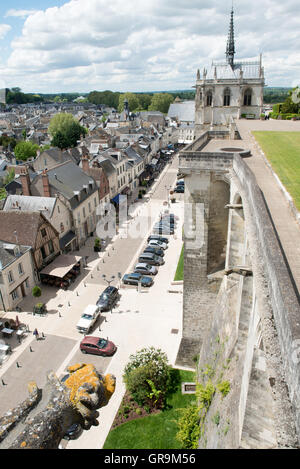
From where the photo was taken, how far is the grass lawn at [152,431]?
1504 centimetres

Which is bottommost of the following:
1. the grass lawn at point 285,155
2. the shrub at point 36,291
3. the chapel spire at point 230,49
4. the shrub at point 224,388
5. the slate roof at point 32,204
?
the shrub at point 36,291

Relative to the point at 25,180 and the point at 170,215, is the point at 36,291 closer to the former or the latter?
the point at 25,180

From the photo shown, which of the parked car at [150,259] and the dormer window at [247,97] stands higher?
the dormer window at [247,97]

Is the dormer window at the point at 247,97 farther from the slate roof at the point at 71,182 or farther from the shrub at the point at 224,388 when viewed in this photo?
the shrub at the point at 224,388

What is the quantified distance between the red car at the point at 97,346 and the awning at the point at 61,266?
857 centimetres

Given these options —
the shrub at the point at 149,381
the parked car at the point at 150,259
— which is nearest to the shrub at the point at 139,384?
the shrub at the point at 149,381

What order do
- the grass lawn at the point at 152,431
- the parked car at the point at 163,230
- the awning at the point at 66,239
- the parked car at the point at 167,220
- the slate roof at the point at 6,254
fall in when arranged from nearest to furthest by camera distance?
the grass lawn at the point at 152,431 → the slate roof at the point at 6,254 → the awning at the point at 66,239 → the parked car at the point at 163,230 → the parked car at the point at 167,220

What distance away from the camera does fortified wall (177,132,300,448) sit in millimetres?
4945

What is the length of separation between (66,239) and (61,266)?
5005 mm

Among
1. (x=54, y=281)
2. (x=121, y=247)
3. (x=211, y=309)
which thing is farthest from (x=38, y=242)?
(x=211, y=309)

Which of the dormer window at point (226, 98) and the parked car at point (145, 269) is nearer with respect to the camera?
the parked car at point (145, 269)

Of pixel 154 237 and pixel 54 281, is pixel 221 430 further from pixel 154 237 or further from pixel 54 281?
pixel 154 237

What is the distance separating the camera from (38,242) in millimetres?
28812


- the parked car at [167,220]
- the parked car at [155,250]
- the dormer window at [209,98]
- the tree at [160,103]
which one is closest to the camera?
the parked car at [155,250]
